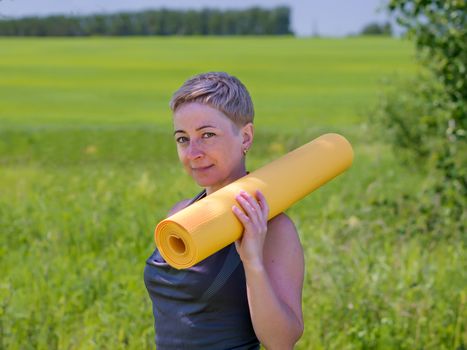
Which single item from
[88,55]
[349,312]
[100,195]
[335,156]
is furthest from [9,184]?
[88,55]

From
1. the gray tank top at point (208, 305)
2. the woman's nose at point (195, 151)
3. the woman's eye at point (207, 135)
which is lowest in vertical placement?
the gray tank top at point (208, 305)

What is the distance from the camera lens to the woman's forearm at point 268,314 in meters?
2.25

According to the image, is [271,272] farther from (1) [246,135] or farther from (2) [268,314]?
(1) [246,135]

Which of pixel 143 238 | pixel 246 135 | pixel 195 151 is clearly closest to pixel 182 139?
pixel 195 151

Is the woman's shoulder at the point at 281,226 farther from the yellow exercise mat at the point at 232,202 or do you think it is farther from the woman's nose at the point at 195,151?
the woman's nose at the point at 195,151

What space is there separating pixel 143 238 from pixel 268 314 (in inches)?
185

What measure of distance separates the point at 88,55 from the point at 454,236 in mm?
43743

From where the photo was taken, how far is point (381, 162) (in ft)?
48.8

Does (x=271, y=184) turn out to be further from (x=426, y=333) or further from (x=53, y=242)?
(x=53, y=242)

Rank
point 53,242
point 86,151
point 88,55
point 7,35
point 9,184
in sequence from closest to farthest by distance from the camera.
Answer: point 53,242
point 9,184
point 86,151
point 88,55
point 7,35

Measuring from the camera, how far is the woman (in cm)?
232

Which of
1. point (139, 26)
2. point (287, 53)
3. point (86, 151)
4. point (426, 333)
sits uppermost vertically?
point (426, 333)

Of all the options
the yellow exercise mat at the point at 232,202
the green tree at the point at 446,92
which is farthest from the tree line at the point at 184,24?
the yellow exercise mat at the point at 232,202

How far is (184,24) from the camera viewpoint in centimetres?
7319
